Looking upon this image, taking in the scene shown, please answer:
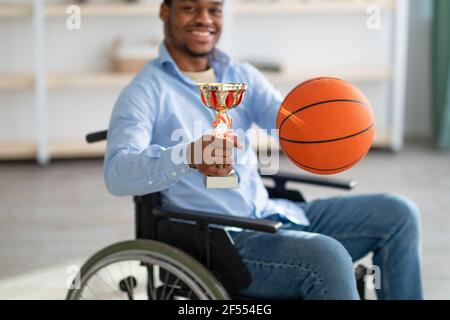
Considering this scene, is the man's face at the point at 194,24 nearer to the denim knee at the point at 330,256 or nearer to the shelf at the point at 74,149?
the denim knee at the point at 330,256

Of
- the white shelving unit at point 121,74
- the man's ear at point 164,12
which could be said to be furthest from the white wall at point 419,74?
the man's ear at point 164,12

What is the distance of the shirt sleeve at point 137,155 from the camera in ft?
5.31

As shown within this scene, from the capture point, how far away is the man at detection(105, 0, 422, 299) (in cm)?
169

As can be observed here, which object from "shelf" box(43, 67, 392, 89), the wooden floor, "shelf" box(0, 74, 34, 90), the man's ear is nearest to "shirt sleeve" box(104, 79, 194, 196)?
the man's ear

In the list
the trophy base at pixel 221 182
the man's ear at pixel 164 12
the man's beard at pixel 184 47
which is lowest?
the trophy base at pixel 221 182

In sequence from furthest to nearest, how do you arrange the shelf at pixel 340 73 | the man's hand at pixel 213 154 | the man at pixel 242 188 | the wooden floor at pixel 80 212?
the shelf at pixel 340 73 → the wooden floor at pixel 80 212 → the man at pixel 242 188 → the man's hand at pixel 213 154

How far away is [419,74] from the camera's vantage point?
5469 mm

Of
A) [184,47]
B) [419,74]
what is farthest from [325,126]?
[419,74]

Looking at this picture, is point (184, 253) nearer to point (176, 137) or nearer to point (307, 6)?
point (176, 137)

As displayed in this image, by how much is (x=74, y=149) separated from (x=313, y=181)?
2895 mm

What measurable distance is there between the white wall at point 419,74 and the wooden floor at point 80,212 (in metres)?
0.36

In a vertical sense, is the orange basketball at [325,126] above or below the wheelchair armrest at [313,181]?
above

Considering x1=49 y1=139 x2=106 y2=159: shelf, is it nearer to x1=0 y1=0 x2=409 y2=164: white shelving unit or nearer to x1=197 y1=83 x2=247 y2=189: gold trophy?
x1=0 y1=0 x2=409 y2=164: white shelving unit
